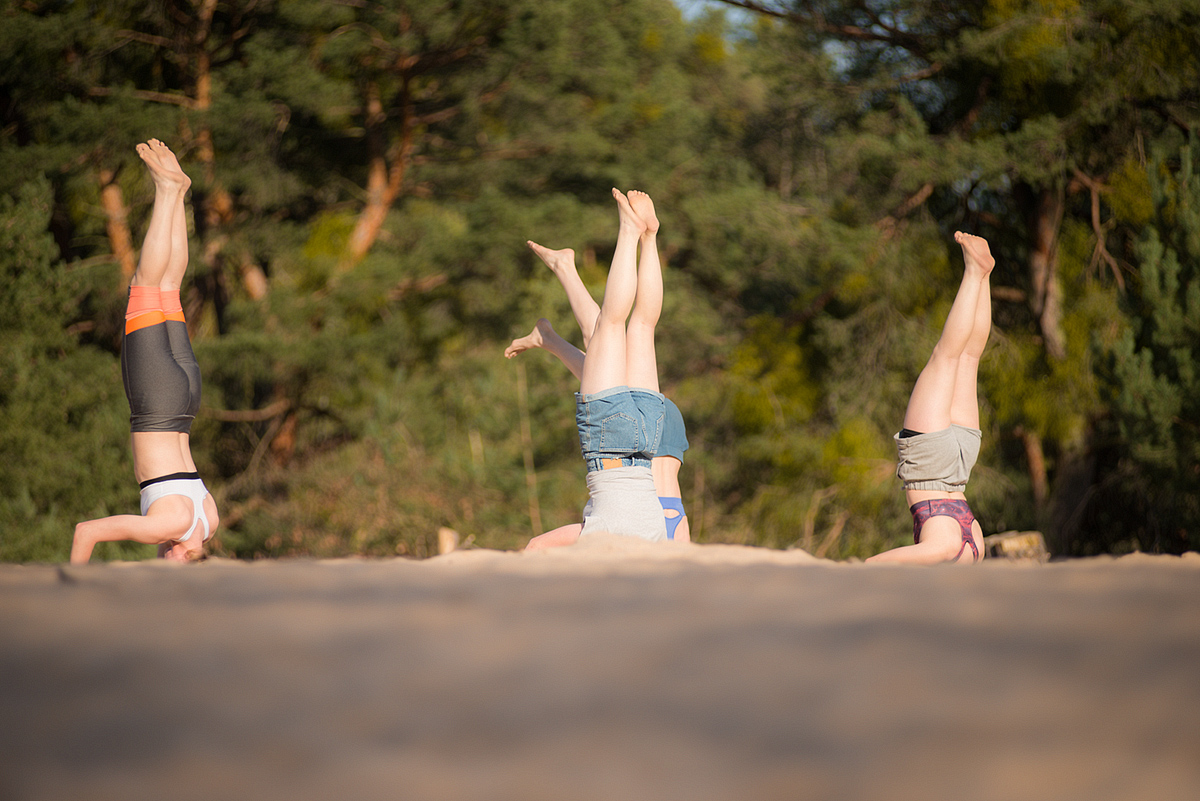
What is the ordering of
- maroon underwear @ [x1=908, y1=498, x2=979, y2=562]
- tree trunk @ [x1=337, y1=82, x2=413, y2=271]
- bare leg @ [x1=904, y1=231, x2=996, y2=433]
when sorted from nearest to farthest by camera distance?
1. maroon underwear @ [x1=908, y1=498, x2=979, y2=562]
2. bare leg @ [x1=904, y1=231, x2=996, y2=433]
3. tree trunk @ [x1=337, y1=82, x2=413, y2=271]

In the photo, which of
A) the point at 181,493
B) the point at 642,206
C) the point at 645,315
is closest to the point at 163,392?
the point at 181,493

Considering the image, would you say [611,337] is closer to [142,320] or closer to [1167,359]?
[142,320]

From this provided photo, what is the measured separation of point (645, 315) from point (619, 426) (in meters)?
0.56

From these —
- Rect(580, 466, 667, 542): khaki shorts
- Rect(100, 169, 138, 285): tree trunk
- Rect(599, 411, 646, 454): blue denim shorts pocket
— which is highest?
Rect(100, 169, 138, 285): tree trunk

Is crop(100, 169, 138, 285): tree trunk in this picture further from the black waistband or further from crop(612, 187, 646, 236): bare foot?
crop(612, 187, 646, 236): bare foot

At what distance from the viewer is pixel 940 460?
3.72 m

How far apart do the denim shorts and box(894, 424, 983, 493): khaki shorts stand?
1.12 m

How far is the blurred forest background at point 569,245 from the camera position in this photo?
32.1 ft

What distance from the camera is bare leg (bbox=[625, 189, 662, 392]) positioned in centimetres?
359

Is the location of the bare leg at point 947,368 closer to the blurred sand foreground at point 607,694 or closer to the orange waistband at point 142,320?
the blurred sand foreground at point 607,694

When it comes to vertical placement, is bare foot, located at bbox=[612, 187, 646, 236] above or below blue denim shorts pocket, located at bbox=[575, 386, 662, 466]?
above

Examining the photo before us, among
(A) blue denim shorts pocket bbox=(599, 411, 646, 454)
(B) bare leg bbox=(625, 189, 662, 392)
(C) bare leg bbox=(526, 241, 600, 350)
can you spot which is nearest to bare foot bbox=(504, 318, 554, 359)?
(C) bare leg bbox=(526, 241, 600, 350)

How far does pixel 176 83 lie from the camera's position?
13.3m

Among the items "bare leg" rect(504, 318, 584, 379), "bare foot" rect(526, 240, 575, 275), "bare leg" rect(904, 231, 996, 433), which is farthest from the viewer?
"bare foot" rect(526, 240, 575, 275)
